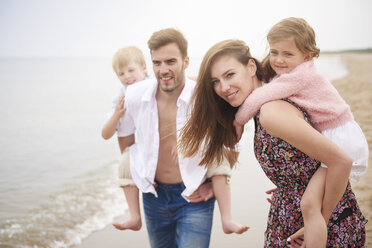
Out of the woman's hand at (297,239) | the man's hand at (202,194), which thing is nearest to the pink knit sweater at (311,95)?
the woman's hand at (297,239)

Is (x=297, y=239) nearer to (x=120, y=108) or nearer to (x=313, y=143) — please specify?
(x=313, y=143)

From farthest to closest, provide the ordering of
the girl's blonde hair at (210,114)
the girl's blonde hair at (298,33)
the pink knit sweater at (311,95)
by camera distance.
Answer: the girl's blonde hair at (210,114), the girl's blonde hair at (298,33), the pink knit sweater at (311,95)

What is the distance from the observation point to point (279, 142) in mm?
1816

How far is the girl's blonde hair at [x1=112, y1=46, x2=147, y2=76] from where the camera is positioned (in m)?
3.88

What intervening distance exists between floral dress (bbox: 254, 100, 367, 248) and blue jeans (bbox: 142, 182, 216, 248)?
1005 millimetres

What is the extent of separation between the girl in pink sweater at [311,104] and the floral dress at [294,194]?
0.08 metres

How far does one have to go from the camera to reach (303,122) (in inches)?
66.4

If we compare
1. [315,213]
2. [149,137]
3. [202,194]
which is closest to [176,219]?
[202,194]

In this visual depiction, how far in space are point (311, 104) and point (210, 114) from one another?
2.57 ft

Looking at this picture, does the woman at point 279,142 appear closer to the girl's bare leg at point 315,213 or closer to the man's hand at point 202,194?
the girl's bare leg at point 315,213

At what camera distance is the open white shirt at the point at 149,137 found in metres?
2.94

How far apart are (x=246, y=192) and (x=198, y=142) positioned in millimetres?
3088

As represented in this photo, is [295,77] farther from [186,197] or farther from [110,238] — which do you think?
[110,238]

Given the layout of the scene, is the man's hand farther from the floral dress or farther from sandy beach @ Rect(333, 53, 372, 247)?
sandy beach @ Rect(333, 53, 372, 247)
